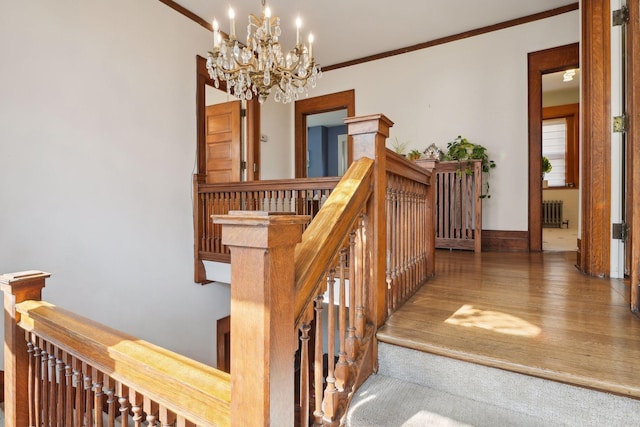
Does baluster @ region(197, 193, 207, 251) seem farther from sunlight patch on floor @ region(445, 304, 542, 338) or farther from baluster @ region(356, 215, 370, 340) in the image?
sunlight patch on floor @ region(445, 304, 542, 338)

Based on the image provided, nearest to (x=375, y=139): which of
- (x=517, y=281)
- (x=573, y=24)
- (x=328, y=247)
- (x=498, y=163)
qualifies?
(x=328, y=247)

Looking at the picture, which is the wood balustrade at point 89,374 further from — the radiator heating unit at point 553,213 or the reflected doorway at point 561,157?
the radiator heating unit at point 553,213

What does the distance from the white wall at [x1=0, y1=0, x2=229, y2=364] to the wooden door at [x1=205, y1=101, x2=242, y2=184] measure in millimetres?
827

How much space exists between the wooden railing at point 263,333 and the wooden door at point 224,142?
3.08 meters

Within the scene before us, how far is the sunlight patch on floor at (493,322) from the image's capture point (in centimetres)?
154

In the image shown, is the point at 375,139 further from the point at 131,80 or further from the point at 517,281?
the point at 131,80

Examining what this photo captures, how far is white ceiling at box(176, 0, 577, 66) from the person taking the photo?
360cm

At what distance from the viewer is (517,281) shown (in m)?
2.47

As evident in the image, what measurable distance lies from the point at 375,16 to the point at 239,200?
2517mm

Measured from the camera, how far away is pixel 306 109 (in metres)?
5.38

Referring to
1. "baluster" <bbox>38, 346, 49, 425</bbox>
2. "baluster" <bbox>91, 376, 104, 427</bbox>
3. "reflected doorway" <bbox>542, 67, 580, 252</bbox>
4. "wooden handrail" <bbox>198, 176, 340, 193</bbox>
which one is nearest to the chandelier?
"wooden handrail" <bbox>198, 176, 340, 193</bbox>

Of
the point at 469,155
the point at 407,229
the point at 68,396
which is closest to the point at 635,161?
the point at 407,229

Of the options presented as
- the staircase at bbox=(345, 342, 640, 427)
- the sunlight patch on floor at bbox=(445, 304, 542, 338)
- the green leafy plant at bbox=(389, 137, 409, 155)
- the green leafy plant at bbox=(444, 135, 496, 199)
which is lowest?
the staircase at bbox=(345, 342, 640, 427)

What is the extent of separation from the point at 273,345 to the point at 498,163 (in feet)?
13.2
